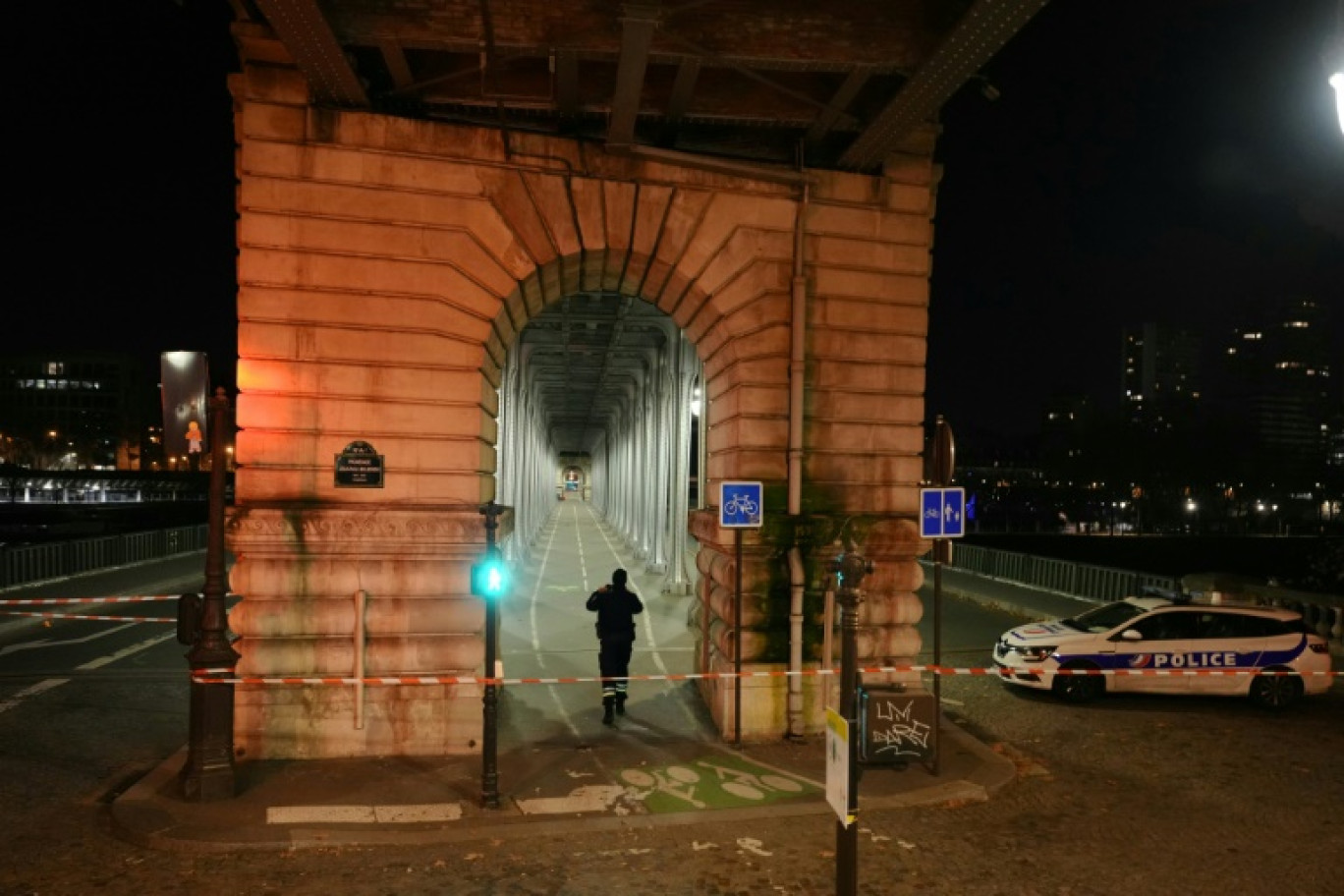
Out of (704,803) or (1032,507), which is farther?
(1032,507)

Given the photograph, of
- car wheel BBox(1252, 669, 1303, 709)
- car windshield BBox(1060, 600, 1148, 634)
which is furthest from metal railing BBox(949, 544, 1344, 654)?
car windshield BBox(1060, 600, 1148, 634)

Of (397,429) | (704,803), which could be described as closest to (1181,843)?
(704,803)

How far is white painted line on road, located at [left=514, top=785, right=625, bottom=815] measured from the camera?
7.89 m

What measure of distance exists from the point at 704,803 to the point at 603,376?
25.7 metres

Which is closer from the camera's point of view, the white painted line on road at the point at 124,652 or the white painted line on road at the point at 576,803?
the white painted line on road at the point at 576,803

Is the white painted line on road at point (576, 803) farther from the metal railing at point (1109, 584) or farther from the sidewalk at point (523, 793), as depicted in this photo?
the metal railing at point (1109, 584)

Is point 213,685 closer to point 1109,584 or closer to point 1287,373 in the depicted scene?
point 1109,584

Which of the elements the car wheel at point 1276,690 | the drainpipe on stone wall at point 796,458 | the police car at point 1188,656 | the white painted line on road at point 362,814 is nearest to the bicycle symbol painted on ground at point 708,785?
the drainpipe on stone wall at point 796,458

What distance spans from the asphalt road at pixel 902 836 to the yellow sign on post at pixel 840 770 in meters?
1.88

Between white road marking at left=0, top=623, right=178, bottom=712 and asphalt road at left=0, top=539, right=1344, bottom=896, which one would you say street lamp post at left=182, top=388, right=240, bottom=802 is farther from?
white road marking at left=0, top=623, right=178, bottom=712

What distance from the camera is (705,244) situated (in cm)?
1006

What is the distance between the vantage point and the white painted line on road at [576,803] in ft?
25.9

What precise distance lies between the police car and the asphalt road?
0.60 metres

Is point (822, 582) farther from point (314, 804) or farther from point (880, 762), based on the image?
point (314, 804)
